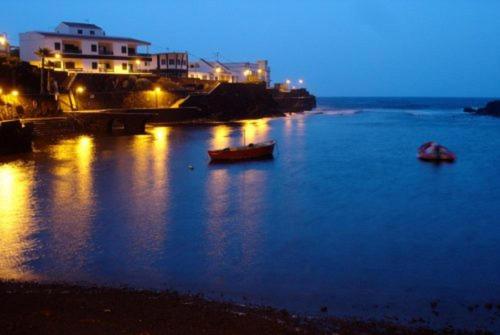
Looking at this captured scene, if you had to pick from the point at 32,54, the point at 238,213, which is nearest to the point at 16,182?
the point at 238,213

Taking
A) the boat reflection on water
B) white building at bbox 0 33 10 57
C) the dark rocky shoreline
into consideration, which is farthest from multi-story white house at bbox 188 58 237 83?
the dark rocky shoreline

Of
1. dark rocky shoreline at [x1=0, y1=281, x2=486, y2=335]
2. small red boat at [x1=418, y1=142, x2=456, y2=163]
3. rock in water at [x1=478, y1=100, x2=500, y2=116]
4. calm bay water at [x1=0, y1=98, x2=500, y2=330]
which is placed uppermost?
rock in water at [x1=478, y1=100, x2=500, y2=116]

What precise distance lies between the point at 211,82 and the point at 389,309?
2785 inches

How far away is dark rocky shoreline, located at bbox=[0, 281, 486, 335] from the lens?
934cm

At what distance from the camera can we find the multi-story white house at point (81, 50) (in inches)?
2557

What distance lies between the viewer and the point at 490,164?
37.4 meters

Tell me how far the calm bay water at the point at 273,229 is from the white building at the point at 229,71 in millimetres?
59417

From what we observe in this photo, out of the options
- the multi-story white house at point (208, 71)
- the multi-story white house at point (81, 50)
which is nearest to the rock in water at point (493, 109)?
the multi-story white house at point (208, 71)

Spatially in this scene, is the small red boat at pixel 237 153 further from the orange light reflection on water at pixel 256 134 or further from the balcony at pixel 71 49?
the balcony at pixel 71 49

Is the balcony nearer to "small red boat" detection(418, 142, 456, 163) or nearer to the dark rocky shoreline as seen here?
"small red boat" detection(418, 142, 456, 163)

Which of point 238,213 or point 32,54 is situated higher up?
point 32,54

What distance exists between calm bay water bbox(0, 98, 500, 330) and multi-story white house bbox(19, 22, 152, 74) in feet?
98.3

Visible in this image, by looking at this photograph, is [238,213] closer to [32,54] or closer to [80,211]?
[80,211]

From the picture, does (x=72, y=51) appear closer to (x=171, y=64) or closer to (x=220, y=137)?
(x=171, y=64)
